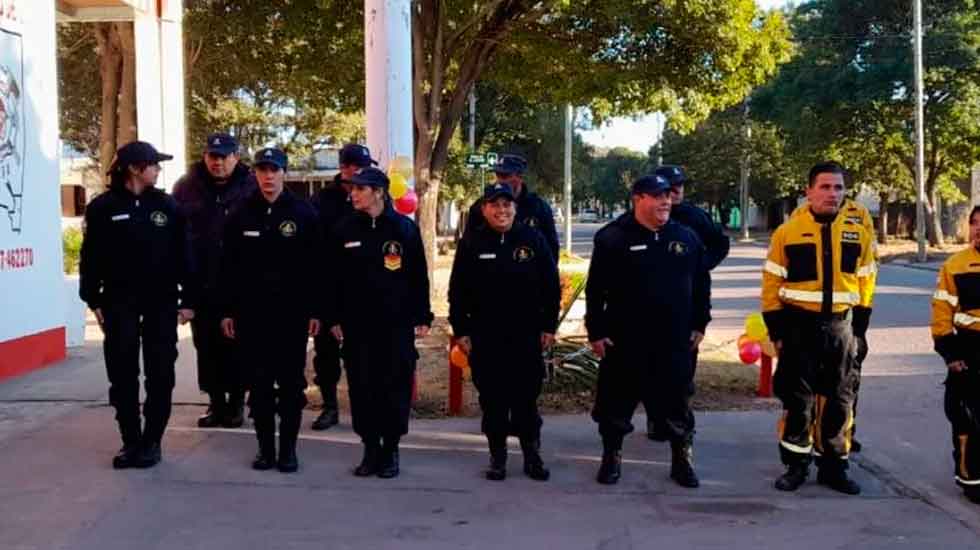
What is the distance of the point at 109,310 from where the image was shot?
5.61 metres

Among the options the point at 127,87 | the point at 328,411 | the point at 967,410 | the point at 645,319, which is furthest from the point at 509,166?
the point at 127,87

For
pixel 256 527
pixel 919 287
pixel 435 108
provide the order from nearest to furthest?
pixel 256 527, pixel 435 108, pixel 919 287

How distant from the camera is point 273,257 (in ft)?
18.5

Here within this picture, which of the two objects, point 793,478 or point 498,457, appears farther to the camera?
point 498,457

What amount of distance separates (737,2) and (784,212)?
46.9 metres

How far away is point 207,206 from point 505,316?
8.13 feet

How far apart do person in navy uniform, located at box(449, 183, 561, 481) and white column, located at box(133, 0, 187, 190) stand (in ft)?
22.3

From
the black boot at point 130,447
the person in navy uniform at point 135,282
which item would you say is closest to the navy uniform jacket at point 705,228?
the person in navy uniform at point 135,282

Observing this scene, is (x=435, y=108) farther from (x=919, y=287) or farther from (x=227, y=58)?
(x=919, y=287)

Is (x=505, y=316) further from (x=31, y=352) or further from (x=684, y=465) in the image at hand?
(x=31, y=352)

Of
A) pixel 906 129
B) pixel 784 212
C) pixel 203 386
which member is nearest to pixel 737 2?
pixel 203 386

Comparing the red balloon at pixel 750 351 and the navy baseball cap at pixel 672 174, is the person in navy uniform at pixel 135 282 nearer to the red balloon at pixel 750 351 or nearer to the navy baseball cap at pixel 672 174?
the navy baseball cap at pixel 672 174

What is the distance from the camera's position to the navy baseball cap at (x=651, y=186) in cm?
536

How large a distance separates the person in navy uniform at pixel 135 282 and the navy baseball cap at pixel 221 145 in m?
0.81
